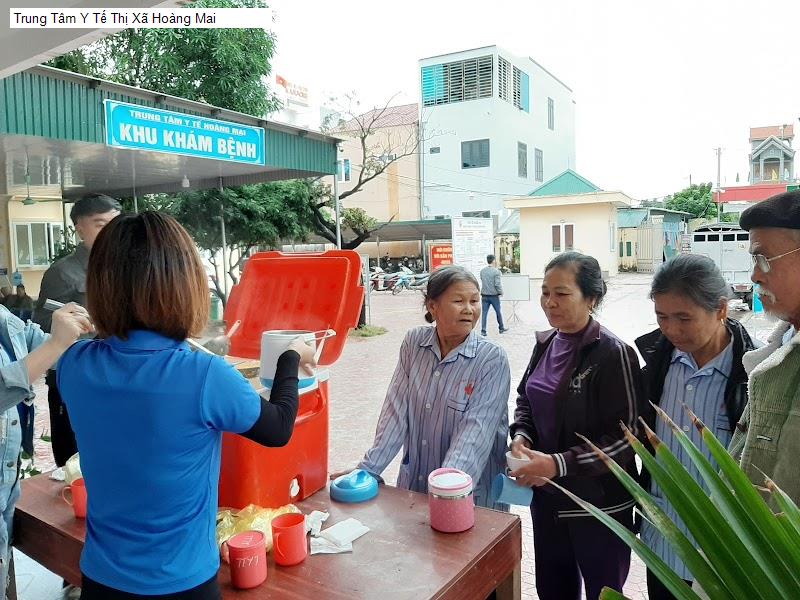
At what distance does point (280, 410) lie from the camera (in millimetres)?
1185

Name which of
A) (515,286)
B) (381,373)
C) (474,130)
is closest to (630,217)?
(474,130)

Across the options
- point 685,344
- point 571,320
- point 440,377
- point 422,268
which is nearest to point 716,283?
point 685,344

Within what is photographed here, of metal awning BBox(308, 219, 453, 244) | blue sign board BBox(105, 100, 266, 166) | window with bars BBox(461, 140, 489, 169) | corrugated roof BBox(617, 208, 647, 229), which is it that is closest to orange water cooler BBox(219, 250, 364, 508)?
blue sign board BBox(105, 100, 266, 166)

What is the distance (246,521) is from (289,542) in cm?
16

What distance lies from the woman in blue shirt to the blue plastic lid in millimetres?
807

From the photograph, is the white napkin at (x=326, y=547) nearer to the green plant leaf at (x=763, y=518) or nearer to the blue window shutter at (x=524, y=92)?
the green plant leaf at (x=763, y=518)

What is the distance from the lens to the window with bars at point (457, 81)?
84.1 ft

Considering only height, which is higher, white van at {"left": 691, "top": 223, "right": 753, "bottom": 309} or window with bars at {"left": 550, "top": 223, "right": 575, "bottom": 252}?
window with bars at {"left": 550, "top": 223, "right": 575, "bottom": 252}

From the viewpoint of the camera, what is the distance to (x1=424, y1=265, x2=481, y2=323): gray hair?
1.97 meters

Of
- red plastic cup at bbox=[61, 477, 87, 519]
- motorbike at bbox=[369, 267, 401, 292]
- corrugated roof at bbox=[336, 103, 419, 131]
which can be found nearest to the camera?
red plastic cup at bbox=[61, 477, 87, 519]

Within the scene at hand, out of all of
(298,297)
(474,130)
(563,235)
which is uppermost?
(474,130)

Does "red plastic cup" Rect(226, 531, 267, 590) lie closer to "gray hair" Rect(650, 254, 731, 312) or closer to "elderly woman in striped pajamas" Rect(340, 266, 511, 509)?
"elderly woman in striped pajamas" Rect(340, 266, 511, 509)

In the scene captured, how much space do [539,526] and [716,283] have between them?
0.94 meters

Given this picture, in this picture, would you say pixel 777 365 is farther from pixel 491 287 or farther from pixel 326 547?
pixel 491 287
